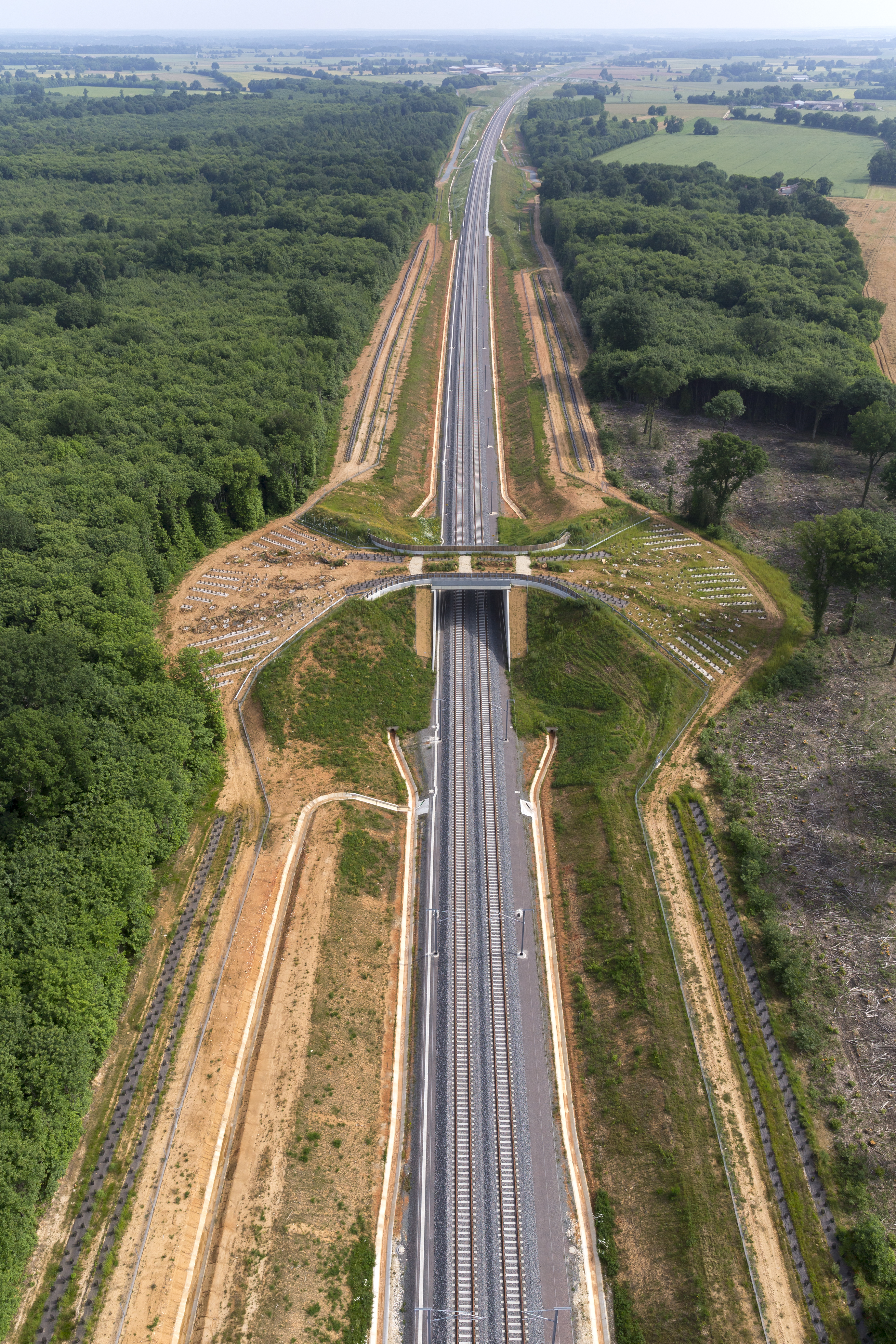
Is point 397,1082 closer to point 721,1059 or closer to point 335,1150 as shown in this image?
point 335,1150

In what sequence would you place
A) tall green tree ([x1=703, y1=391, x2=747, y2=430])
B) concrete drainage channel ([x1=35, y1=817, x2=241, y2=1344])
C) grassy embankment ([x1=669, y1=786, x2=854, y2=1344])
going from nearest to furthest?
grassy embankment ([x1=669, y1=786, x2=854, y2=1344]) → concrete drainage channel ([x1=35, y1=817, x2=241, y2=1344]) → tall green tree ([x1=703, y1=391, x2=747, y2=430])

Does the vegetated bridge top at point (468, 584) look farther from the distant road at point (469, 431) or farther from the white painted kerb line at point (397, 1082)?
the white painted kerb line at point (397, 1082)

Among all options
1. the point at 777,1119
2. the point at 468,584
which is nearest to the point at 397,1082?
the point at 777,1119

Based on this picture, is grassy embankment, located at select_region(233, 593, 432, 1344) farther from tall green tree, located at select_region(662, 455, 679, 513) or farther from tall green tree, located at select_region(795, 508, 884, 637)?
tall green tree, located at select_region(795, 508, 884, 637)

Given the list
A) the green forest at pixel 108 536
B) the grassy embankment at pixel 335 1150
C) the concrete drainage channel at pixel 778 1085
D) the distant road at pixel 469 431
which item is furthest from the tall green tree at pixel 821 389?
the grassy embankment at pixel 335 1150

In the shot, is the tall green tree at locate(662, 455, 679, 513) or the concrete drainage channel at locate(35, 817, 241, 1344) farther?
the tall green tree at locate(662, 455, 679, 513)

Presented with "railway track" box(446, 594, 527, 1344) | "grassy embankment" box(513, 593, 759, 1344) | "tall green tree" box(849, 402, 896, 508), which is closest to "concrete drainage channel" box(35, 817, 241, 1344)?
"railway track" box(446, 594, 527, 1344)

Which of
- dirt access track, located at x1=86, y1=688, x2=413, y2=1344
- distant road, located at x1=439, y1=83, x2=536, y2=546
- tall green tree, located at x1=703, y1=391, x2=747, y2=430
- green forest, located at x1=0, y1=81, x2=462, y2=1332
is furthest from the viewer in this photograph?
tall green tree, located at x1=703, y1=391, x2=747, y2=430

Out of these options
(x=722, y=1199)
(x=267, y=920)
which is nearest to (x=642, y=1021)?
(x=722, y=1199)
